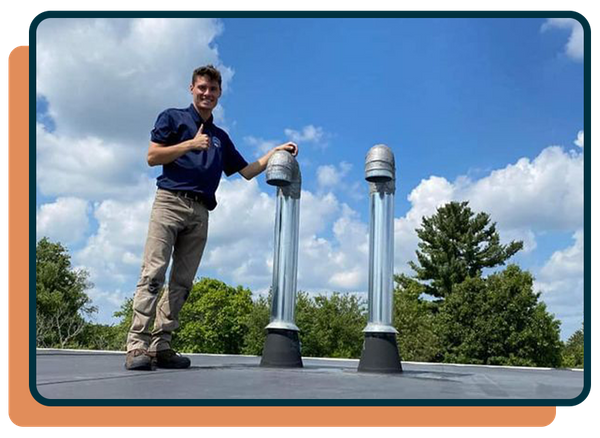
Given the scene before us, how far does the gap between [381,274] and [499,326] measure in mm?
16491

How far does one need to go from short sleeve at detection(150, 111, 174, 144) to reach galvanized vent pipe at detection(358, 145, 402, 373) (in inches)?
39.2

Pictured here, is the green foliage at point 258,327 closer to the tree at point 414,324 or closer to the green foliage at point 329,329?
the green foliage at point 329,329

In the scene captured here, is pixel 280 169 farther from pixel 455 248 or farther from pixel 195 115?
pixel 455 248

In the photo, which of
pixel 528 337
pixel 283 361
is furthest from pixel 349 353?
pixel 283 361

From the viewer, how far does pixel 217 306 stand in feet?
91.3

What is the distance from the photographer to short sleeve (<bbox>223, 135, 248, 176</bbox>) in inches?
129

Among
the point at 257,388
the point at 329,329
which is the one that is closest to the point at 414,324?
the point at 329,329

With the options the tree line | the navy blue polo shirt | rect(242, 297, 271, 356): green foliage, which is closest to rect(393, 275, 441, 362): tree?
the tree line

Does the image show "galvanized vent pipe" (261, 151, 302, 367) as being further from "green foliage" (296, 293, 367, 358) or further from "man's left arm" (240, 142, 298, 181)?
"green foliage" (296, 293, 367, 358)

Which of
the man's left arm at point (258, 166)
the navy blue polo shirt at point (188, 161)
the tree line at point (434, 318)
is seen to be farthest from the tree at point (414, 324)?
the navy blue polo shirt at point (188, 161)

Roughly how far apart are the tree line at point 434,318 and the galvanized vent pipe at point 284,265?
33.3ft

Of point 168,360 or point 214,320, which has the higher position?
point 168,360

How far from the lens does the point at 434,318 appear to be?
20281 mm

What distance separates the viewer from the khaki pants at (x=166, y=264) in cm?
280
